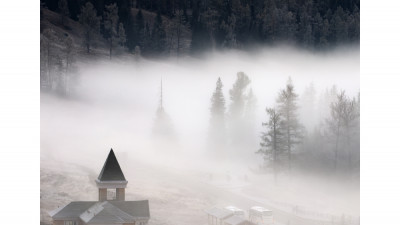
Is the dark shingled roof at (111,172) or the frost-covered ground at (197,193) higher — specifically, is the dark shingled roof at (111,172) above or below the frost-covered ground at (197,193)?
above

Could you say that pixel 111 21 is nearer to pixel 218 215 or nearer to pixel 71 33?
pixel 71 33

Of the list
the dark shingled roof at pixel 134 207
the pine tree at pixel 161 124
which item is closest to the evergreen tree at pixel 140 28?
the pine tree at pixel 161 124

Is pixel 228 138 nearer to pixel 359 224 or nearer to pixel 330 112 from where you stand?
pixel 330 112

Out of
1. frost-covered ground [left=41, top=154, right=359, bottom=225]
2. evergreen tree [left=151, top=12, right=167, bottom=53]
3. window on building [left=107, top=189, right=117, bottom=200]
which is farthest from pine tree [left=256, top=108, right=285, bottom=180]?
window on building [left=107, top=189, right=117, bottom=200]

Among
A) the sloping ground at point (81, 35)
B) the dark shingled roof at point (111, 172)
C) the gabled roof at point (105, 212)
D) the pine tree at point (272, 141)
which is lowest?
the gabled roof at point (105, 212)

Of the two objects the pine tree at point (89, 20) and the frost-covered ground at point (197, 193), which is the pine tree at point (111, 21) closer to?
the pine tree at point (89, 20)

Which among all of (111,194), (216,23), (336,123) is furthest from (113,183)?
(336,123)

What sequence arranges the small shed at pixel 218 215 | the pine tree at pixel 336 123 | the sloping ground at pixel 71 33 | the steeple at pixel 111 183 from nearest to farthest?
the steeple at pixel 111 183 → the small shed at pixel 218 215 → the sloping ground at pixel 71 33 → the pine tree at pixel 336 123

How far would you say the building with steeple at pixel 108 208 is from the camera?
9.30m

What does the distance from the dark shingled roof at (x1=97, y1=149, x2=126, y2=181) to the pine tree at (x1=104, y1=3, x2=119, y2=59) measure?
83.4 inches

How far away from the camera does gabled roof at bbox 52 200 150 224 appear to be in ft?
30.5
